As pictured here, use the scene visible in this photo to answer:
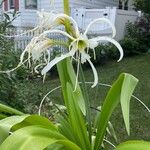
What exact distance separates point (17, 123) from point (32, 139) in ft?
0.68

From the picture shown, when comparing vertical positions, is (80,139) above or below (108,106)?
below

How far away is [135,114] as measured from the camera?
21.9 feet

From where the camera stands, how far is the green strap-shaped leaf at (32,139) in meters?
1.67

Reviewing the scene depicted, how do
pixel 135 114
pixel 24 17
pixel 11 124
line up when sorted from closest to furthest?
pixel 11 124, pixel 135 114, pixel 24 17

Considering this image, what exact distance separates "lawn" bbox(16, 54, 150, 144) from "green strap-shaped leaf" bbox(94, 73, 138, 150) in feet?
2.46

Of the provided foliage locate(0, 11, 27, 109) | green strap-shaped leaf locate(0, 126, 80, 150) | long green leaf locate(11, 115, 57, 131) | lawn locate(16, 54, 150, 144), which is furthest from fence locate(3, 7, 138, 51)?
green strap-shaped leaf locate(0, 126, 80, 150)

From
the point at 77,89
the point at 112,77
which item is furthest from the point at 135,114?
the point at 77,89

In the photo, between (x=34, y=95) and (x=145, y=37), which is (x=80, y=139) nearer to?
(x=34, y=95)

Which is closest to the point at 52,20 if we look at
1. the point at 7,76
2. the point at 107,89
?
the point at 7,76

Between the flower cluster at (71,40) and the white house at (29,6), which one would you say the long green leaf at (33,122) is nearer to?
the flower cluster at (71,40)

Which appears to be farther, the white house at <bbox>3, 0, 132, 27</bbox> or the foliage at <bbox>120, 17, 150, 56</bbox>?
the white house at <bbox>3, 0, 132, 27</bbox>

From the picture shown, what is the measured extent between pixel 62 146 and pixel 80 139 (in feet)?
0.55

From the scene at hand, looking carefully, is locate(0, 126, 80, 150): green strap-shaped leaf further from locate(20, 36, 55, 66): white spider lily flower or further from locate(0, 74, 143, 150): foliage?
locate(20, 36, 55, 66): white spider lily flower

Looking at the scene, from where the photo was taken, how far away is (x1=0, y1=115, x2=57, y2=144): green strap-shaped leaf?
1.84 metres
